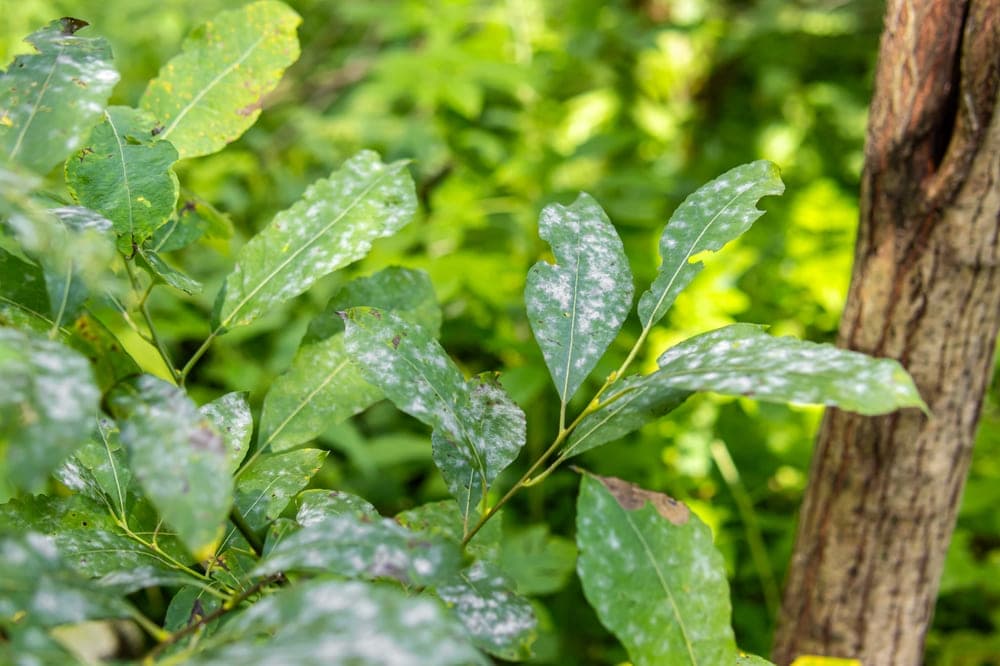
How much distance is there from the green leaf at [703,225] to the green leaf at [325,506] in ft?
1.01

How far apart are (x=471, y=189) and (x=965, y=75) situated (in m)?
1.60

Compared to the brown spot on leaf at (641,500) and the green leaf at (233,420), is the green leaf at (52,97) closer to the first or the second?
the green leaf at (233,420)

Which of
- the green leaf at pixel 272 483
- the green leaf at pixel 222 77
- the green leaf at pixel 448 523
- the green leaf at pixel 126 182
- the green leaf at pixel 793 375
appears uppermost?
the green leaf at pixel 222 77

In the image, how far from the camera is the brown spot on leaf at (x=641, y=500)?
2.20ft

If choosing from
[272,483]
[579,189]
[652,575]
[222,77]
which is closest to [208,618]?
[272,483]

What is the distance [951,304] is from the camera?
1069 mm

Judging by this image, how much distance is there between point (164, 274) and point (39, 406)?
0.25 m

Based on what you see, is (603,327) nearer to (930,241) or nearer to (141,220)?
(141,220)

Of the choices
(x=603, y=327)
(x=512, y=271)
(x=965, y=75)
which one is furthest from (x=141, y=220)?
(x=512, y=271)

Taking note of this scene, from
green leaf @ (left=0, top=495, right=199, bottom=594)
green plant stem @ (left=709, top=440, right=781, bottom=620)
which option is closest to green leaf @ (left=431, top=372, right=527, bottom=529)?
green leaf @ (left=0, top=495, right=199, bottom=594)

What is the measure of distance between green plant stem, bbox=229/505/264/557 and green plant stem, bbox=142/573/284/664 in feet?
0.14

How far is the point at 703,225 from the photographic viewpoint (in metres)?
0.75

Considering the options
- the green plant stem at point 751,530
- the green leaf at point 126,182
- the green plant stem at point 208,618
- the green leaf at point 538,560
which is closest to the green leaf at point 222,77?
the green leaf at point 126,182

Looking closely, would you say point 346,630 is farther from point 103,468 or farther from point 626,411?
point 103,468
